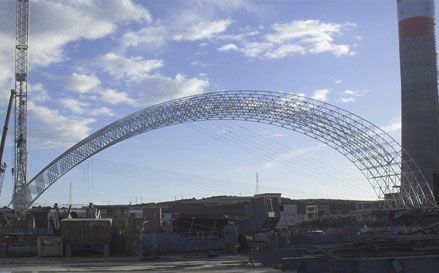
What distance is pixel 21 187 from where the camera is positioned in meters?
82.8

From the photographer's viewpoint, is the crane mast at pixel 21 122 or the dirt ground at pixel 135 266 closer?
the dirt ground at pixel 135 266

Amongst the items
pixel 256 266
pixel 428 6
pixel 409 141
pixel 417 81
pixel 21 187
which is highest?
pixel 428 6

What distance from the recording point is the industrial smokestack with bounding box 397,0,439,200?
80.5 m

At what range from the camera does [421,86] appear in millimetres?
80625

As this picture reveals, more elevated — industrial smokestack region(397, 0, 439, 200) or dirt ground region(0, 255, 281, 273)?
industrial smokestack region(397, 0, 439, 200)

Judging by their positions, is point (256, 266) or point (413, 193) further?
point (413, 193)

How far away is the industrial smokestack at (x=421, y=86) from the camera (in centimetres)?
8050

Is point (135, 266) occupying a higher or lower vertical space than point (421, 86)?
lower

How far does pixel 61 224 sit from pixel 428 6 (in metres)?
65.2

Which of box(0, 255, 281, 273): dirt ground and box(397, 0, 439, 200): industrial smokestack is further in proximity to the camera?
box(397, 0, 439, 200): industrial smokestack

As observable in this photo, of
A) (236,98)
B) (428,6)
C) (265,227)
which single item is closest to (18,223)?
(236,98)

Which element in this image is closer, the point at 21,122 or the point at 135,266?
the point at 135,266

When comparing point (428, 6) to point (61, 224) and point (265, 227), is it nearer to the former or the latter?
point (265, 227)

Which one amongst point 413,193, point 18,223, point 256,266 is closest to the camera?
point 256,266
